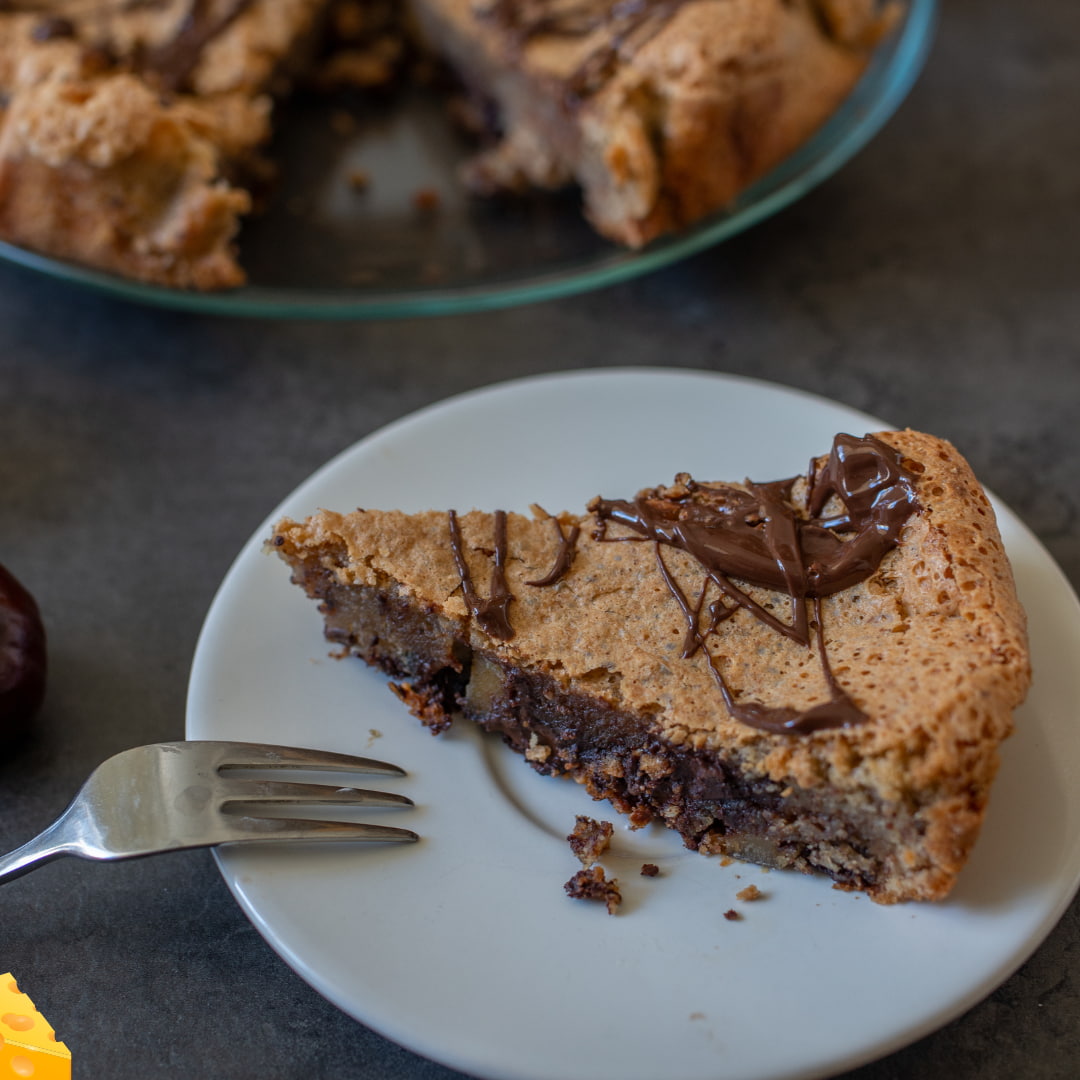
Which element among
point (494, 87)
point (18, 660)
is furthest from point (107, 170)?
point (18, 660)

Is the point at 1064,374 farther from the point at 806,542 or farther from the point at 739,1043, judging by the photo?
the point at 739,1043

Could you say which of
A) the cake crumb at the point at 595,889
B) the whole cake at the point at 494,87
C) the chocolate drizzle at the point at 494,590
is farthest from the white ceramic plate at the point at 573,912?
the whole cake at the point at 494,87

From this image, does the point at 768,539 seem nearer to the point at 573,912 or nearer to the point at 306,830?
the point at 573,912

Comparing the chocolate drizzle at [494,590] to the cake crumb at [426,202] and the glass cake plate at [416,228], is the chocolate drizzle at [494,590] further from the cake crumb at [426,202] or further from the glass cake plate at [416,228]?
the cake crumb at [426,202]

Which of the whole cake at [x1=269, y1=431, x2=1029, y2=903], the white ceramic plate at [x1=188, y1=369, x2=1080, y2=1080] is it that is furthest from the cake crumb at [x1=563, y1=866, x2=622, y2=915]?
the whole cake at [x1=269, y1=431, x2=1029, y2=903]

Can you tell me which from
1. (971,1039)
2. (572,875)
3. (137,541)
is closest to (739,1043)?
(572,875)

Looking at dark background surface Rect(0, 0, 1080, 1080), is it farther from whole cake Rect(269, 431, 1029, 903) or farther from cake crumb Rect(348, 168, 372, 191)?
cake crumb Rect(348, 168, 372, 191)
